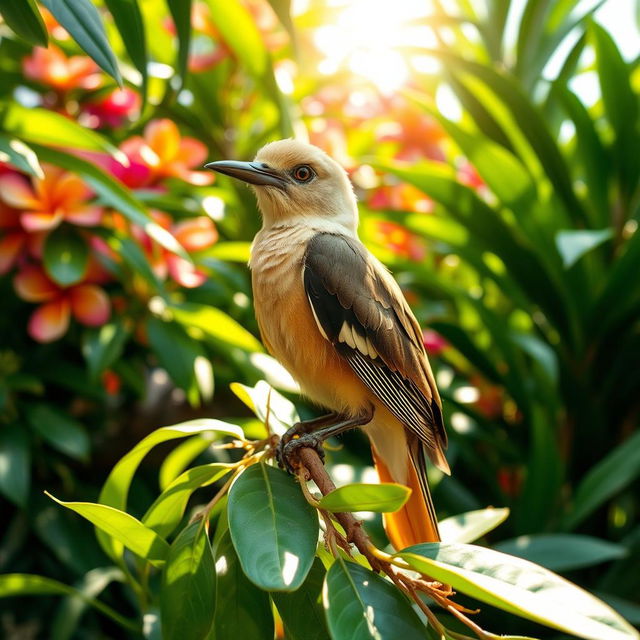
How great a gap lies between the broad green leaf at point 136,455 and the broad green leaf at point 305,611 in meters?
0.23

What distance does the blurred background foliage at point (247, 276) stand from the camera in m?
1.76

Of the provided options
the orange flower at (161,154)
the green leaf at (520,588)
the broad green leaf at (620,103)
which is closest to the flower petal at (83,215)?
the orange flower at (161,154)

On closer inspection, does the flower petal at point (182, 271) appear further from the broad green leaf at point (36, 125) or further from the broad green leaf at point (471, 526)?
the broad green leaf at point (471, 526)

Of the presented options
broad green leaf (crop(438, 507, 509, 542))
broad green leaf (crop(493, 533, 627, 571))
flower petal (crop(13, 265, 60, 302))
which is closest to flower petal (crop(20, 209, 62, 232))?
flower petal (crop(13, 265, 60, 302))

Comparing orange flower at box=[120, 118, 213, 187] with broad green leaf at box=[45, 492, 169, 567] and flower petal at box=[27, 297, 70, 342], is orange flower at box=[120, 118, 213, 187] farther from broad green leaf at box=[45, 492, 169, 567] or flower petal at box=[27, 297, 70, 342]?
broad green leaf at box=[45, 492, 169, 567]

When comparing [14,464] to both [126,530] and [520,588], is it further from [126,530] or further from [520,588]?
[520,588]

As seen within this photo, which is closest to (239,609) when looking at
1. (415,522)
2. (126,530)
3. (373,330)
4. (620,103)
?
(126,530)

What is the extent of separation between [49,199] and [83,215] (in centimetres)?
9

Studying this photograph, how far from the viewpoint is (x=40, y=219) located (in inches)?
67.3

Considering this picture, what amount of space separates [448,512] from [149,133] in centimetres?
125

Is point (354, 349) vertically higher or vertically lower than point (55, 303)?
lower

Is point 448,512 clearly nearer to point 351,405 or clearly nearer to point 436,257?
point 351,405

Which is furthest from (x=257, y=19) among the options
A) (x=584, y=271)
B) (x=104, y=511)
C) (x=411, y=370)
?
(x=104, y=511)

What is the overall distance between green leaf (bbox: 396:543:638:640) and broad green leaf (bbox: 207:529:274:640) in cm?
23
